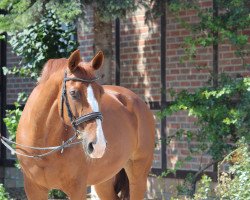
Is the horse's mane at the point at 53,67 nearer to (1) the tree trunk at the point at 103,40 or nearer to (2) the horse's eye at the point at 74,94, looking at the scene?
(2) the horse's eye at the point at 74,94

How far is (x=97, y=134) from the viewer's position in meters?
5.17

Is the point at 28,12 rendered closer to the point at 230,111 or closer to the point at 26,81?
the point at 230,111

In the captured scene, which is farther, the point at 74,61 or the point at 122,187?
the point at 122,187

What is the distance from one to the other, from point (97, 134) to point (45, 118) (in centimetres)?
65

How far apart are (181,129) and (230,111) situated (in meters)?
0.98

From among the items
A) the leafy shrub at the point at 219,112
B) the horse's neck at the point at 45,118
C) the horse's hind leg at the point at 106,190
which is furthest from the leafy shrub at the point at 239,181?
the horse's neck at the point at 45,118

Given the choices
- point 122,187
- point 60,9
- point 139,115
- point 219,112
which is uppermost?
point 60,9

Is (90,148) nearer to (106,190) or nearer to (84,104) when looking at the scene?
(84,104)

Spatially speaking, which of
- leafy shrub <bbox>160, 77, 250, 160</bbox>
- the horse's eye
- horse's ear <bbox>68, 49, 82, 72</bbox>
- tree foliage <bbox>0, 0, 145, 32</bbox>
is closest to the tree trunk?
tree foliage <bbox>0, 0, 145, 32</bbox>

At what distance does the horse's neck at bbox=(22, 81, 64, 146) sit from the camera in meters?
5.61

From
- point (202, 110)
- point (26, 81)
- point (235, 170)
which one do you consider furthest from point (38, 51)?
point (235, 170)

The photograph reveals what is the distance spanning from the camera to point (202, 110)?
28.0 ft

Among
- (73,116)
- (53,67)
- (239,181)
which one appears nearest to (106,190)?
(239,181)

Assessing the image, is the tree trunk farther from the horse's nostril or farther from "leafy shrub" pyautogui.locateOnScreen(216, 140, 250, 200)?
the horse's nostril
